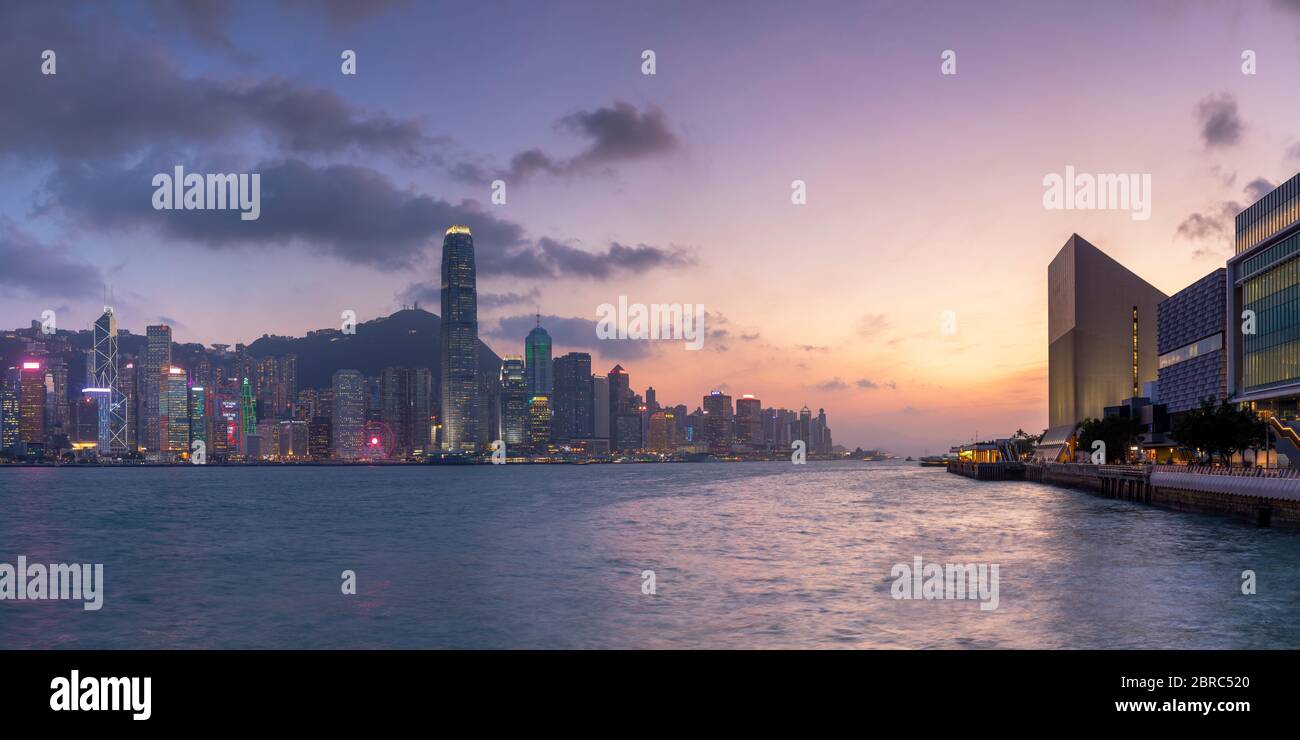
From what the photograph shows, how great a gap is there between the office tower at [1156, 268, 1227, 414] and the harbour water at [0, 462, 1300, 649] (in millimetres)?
45492

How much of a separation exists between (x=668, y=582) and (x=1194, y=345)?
11000 centimetres

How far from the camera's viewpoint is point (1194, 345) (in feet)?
383

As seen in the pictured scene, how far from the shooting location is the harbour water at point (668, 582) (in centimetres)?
2536

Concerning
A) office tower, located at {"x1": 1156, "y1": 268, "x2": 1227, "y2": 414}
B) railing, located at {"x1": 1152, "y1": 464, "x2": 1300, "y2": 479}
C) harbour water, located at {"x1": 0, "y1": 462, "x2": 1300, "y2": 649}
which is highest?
office tower, located at {"x1": 1156, "y1": 268, "x2": 1227, "y2": 414}

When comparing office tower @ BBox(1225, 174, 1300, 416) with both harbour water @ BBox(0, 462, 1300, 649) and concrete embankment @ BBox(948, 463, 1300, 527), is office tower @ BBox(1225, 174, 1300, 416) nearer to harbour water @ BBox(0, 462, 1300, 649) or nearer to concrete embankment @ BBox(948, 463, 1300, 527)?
concrete embankment @ BBox(948, 463, 1300, 527)

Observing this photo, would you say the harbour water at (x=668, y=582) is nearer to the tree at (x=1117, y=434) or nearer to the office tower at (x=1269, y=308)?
the office tower at (x=1269, y=308)

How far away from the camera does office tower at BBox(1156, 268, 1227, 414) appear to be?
106062 mm

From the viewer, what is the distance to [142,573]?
140 feet

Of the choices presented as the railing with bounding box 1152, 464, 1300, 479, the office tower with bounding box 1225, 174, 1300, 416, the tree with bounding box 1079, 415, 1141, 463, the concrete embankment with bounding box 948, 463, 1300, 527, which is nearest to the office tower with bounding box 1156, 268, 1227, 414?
the tree with bounding box 1079, 415, 1141, 463

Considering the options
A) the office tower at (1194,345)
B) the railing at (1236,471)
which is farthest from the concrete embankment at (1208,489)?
the office tower at (1194,345)

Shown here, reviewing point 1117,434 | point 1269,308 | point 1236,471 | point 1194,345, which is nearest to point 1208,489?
point 1236,471
